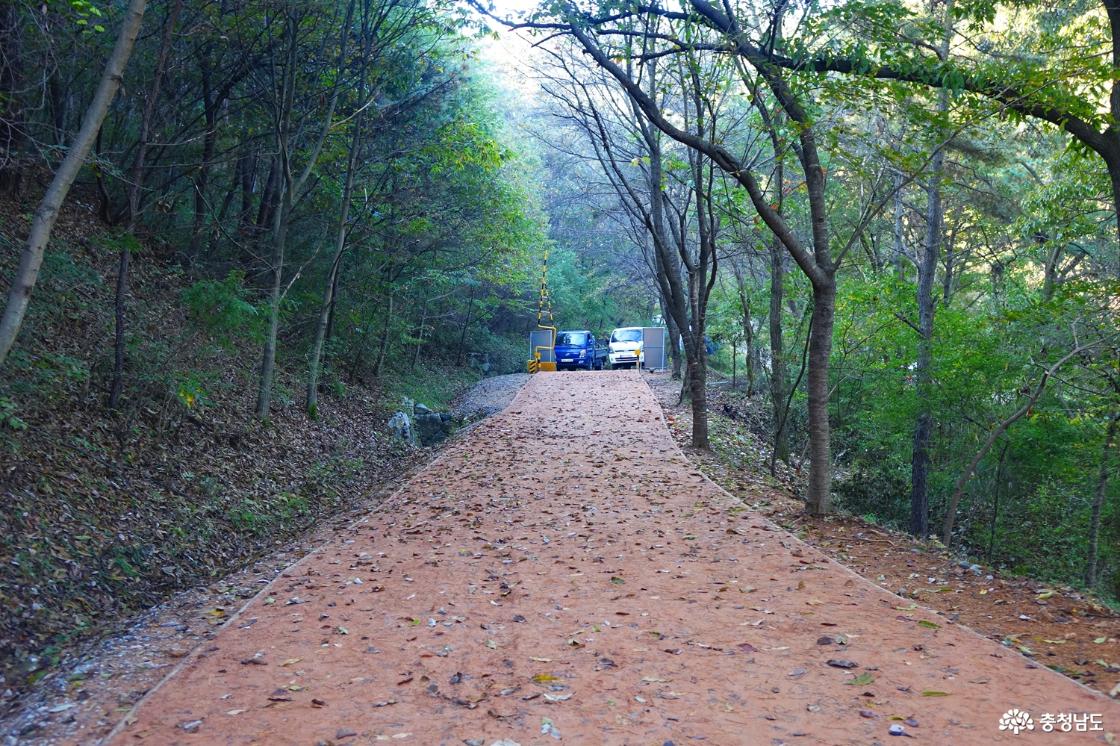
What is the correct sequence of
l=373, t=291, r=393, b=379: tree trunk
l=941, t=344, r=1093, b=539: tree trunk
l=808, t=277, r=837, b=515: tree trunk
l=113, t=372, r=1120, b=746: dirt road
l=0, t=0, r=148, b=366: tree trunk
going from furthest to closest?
l=373, t=291, r=393, b=379: tree trunk, l=808, t=277, r=837, b=515: tree trunk, l=941, t=344, r=1093, b=539: tree trunk, l=0, t=0, r=148, b=366: tree trunk, l=113, t=372, r=1120, b=746: dirt road

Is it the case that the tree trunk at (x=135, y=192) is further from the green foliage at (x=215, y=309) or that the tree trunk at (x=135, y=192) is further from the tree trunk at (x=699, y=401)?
the tree trunk at (x=699, y=401)

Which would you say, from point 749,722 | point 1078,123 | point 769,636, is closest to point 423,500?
point 769,636

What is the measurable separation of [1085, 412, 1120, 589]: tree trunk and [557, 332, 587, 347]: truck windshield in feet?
88.7

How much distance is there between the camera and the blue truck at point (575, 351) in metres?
38.5

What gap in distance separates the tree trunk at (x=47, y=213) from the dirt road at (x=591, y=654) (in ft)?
9.22

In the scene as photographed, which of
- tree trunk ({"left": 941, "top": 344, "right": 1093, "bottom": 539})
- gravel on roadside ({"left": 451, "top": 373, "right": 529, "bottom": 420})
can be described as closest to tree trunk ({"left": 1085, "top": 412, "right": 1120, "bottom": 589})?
tree trunk ({"left": 941, "top": 344, "right": 1093, "bottom": 539})

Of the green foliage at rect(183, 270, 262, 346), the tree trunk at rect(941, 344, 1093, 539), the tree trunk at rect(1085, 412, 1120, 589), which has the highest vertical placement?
the green foliage at rect(183, 270, 262, 346)

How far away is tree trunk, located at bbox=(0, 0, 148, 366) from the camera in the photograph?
6.21m

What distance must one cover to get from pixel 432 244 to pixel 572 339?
17.3 metres

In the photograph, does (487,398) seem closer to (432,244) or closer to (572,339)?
(432,244)

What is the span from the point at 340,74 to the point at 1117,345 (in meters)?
12.1

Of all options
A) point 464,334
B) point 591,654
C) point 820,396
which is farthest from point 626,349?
point 591,654

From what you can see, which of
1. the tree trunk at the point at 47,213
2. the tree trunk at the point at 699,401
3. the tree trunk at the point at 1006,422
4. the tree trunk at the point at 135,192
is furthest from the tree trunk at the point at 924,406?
the tree trunk at the point at 47,213

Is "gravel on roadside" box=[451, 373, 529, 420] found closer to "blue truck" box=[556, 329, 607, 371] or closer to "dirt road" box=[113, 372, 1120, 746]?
"blue truck" box=[556, 329, 607, 371]
